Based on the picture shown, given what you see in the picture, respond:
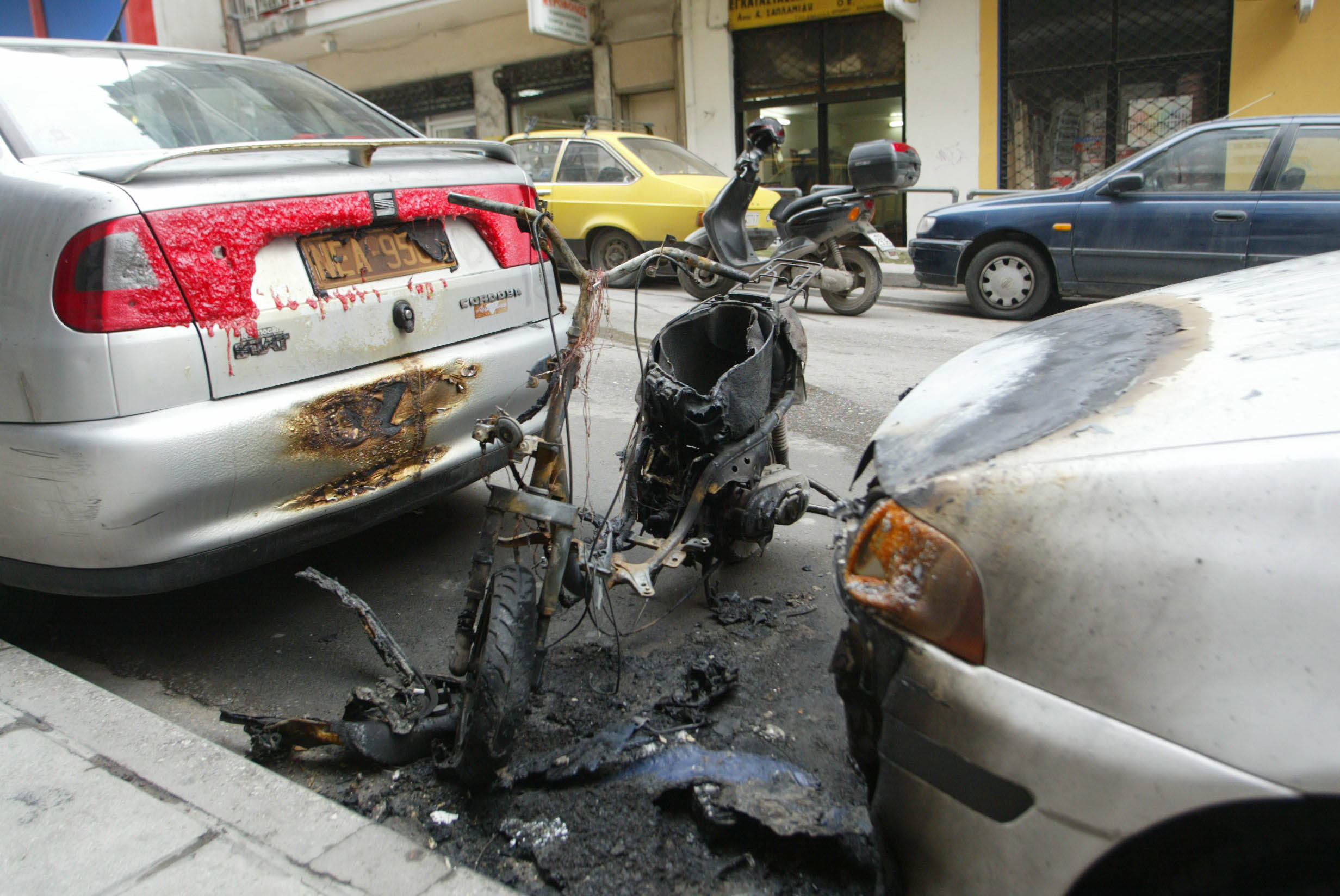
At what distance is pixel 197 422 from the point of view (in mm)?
2463

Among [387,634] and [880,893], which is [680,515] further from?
[880,893]

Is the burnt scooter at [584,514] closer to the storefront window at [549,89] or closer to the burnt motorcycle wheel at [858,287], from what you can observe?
the burnt motorcycle wheel at [858,287]

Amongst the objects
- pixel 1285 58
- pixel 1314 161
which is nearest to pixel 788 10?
pixel 1285 58

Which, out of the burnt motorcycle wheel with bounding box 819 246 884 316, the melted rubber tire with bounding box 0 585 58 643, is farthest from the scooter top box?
the melted rubber tire with bounding box 0 585 58 643

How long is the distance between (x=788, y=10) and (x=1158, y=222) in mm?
7739

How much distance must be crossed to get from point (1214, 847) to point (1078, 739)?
23cm

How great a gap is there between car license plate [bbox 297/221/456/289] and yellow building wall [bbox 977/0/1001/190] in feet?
35.7

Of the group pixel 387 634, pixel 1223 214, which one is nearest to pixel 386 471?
pixel 387 634

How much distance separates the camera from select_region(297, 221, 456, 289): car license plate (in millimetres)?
2758

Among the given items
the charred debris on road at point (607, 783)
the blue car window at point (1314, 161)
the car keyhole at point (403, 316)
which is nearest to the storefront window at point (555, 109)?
the blue car window at point (1314, 161)

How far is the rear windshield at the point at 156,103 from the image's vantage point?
2.83m

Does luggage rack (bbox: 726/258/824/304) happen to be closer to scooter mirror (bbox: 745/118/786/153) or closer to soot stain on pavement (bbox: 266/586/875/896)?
soot stain on pavement (bbox: 266/586/875/896)

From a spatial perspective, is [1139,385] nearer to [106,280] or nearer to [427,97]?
[106,280]

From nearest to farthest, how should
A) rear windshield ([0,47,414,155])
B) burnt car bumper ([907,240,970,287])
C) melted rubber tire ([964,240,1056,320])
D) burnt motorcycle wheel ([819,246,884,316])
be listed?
rear windshield ([0,47,414,155]), melted rubber tire ([964,240,1056,320]), burnt motorcycle wheel ([819,246,884,316]), burnt car bumper ([907,240,970,287])
